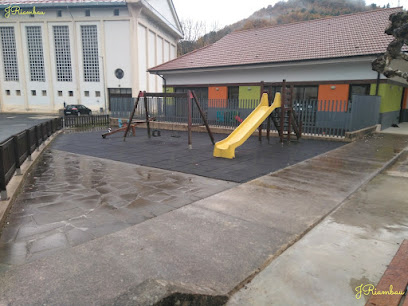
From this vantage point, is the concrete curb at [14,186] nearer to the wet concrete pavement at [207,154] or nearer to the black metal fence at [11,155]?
the black metal fence at [11,155]

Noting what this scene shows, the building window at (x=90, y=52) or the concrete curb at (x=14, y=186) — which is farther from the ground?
the building window at (x=90, y=52)

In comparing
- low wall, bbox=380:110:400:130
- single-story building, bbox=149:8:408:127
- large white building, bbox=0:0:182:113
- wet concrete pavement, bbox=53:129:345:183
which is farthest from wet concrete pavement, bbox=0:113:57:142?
low wall, bbox=380:110:400:130

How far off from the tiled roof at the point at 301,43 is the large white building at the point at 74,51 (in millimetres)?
16621

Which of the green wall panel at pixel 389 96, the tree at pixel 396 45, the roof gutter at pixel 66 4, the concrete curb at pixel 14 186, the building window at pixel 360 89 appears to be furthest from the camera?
the roof gutter at pixel 66 4

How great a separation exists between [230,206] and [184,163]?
354cm

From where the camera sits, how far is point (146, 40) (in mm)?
38094

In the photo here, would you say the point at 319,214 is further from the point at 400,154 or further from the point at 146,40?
the point at 146,40

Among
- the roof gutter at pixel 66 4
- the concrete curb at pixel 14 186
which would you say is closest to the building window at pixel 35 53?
the roof gutter at pixel 66 4

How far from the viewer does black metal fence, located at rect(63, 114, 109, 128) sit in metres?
19.7

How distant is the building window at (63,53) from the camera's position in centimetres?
3775

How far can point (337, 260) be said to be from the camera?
10.4 feet

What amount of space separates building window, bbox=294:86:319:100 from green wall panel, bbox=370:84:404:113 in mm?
2952

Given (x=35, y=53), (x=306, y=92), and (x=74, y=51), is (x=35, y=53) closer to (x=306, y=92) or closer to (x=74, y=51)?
(x=74, y=51)

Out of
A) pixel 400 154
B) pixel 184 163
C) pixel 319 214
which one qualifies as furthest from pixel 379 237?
pixel 400 154
